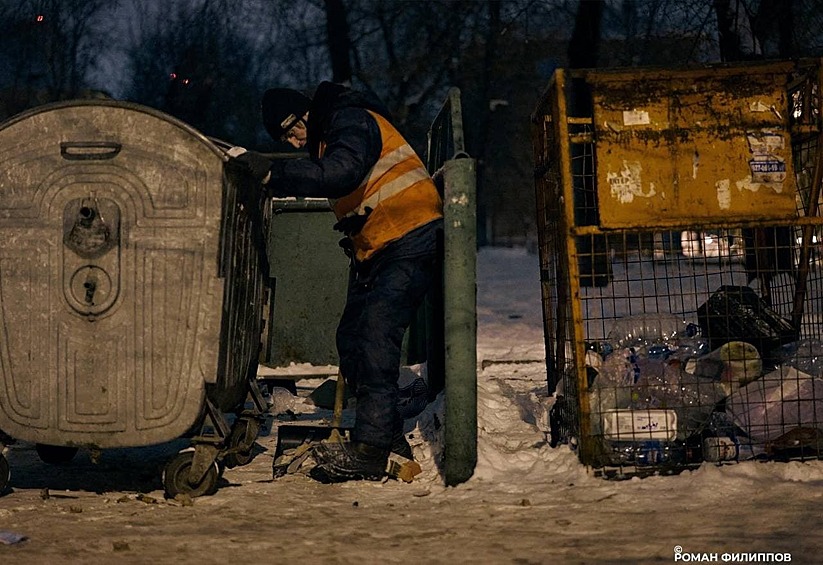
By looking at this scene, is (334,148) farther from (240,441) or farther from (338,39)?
(338,39)

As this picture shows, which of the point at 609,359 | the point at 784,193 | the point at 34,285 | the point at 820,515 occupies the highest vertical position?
the point at 784,193

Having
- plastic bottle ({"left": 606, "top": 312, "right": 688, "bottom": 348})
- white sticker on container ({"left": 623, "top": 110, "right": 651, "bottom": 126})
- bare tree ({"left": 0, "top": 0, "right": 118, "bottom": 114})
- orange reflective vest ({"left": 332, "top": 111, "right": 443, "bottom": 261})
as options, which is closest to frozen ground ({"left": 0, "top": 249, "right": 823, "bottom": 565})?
plastic bottle ({"left": 606, "top": 312, "right": 688, "bottom": 348})

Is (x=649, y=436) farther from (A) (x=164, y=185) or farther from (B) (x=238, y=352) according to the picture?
(A) (x=164, y=185)

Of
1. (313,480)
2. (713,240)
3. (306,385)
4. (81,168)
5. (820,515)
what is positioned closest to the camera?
(820,515)

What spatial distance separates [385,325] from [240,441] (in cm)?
98

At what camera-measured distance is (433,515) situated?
3.74 m

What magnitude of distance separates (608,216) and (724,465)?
106 centimetres

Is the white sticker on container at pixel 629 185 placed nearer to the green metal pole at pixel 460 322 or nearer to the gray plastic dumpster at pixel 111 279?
the green metal pole at pixel 460 322

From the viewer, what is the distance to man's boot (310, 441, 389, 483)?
438 centimetres

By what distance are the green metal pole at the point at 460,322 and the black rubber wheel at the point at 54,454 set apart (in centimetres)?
178

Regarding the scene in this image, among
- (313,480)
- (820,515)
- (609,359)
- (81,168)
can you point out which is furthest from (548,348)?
(81,168)

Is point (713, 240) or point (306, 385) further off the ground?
point (713, 240)

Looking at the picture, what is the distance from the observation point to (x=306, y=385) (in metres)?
7.45

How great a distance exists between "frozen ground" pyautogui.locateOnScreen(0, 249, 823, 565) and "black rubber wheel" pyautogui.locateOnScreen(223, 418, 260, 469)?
0.06 metres
